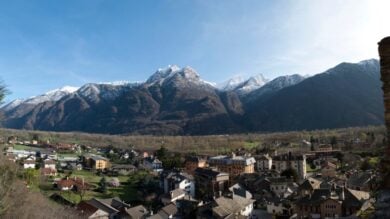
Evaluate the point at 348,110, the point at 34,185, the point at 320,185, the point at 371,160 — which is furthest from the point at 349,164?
the point at 348,110

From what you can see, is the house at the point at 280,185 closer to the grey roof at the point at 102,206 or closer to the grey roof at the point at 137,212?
the grey roof at the point at 137,212

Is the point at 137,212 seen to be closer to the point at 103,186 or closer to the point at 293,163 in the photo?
the point at 103,186

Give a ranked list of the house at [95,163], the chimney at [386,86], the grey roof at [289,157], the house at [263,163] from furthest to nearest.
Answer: the house at [95,163]
the house at [263,163]
the grey roof at [289,157]
the chimney at [386,86]

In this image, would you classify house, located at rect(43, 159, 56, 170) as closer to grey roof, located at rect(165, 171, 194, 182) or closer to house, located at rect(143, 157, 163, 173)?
house, located at rect(143, 157, 163, 173)

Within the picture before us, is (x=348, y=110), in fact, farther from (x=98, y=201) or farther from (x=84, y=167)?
(x=98, y=201)

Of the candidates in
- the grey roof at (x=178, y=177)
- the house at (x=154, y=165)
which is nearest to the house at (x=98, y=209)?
the grey roof at (x=178, y=177)

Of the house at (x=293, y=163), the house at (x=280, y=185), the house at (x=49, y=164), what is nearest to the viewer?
the house at (x=280, y=185)

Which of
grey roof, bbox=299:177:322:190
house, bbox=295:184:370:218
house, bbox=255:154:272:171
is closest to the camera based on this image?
house, bbox=295:184:370:218

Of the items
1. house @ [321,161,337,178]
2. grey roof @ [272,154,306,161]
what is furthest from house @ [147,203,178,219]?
grey roof @ [272,154,306,161]
